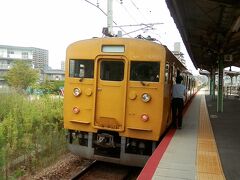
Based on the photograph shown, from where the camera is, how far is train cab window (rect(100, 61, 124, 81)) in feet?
28.1

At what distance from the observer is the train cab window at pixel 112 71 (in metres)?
8.57

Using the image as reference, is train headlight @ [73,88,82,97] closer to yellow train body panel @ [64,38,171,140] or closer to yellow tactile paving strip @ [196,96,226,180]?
yellow train body panel @ [64,38,171,140]

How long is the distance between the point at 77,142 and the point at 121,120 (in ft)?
5.46

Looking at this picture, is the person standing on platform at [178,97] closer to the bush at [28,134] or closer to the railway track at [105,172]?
the railway track at [105,172]

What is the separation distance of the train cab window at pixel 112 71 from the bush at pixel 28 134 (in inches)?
104

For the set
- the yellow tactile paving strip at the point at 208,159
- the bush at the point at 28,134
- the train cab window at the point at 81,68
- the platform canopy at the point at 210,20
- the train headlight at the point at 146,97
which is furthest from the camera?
the platform canopy at the point at 210,20

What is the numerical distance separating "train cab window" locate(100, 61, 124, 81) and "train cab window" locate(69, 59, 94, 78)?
27 cm

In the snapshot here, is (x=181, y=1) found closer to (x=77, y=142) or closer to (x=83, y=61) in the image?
(x=83, y=61)

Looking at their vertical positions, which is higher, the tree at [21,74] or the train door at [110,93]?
the tree at [21,74]

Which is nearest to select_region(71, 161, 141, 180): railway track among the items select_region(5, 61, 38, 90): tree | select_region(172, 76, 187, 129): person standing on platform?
select_region(172, 76, 187, 129): person standing on platform

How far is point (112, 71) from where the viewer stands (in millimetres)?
8641

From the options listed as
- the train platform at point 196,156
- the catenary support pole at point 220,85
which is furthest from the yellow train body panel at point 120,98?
the catenary support pole at point 220,85

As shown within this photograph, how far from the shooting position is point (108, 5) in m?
18.7

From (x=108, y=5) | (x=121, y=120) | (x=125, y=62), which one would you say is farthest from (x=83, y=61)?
(x=108, y=5)
